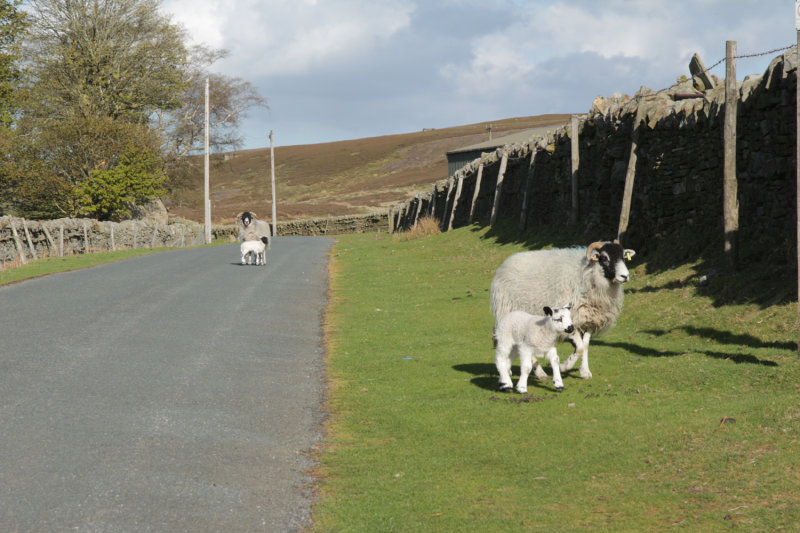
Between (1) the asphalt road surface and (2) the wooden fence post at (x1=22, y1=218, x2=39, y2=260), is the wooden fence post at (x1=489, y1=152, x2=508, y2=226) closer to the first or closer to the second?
(1) the asphalt road surface

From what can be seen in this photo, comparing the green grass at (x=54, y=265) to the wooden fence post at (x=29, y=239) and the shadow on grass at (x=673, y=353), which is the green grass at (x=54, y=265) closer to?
the wooden fence post at (x=29, y=239)

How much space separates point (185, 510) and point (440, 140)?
138539 millimetres

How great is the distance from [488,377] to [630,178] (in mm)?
9596

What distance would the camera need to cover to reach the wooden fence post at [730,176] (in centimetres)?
1379

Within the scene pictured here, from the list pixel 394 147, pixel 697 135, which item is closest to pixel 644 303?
pixel 697 135

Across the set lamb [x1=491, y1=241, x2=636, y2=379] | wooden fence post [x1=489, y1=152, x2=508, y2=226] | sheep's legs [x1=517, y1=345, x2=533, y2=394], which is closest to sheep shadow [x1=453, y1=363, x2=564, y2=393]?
lamb [x1=491, y1=241, x2=636, y2=379]

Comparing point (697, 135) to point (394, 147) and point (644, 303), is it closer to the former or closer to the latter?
point (644, 303)

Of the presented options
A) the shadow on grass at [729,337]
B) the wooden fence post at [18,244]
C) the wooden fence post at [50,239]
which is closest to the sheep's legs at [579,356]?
the shadow on grass at [729,337]

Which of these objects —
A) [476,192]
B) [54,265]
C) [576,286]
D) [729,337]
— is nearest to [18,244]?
[54,265]

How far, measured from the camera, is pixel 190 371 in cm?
1113

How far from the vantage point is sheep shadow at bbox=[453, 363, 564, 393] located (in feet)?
33.0

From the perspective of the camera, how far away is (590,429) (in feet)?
26.3

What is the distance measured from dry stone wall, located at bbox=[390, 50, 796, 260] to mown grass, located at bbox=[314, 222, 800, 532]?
1.56 meters

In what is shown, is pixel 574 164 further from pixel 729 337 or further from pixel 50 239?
pixel 50 239
